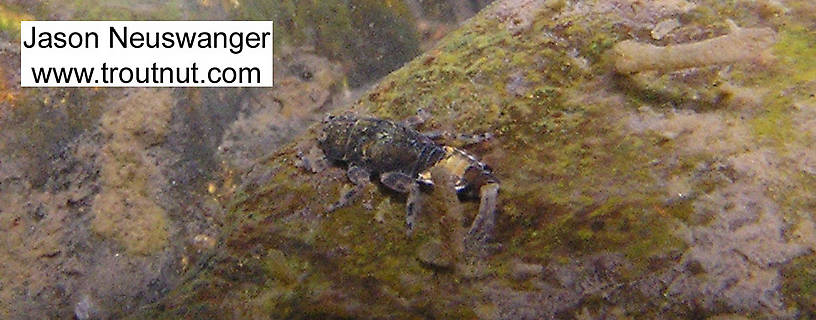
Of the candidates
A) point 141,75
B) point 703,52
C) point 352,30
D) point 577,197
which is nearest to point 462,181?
point 577,197

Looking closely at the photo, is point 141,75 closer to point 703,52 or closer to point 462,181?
point 462,181

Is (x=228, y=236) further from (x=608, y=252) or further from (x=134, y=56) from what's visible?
(x=608, y=252)

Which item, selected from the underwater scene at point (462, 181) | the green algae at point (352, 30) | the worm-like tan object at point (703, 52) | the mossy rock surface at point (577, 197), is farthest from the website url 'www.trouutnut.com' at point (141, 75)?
the worm-like tan object at point (703, 52)

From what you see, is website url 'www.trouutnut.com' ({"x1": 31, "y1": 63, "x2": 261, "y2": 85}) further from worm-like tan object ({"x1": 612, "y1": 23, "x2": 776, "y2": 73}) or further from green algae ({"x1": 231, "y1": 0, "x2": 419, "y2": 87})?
worm-like tan object ({"x1": 612, "y1": 23, "x2": 776, "y2": 73})

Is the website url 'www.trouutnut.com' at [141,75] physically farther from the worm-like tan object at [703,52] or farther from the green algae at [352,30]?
the worm-like tan object at [703,52]

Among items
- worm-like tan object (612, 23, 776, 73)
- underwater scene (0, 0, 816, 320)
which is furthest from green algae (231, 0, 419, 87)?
worm-like tan object (612, 23, 776, 73)
